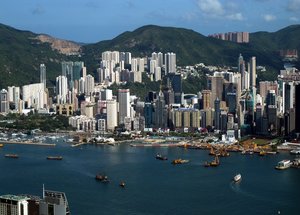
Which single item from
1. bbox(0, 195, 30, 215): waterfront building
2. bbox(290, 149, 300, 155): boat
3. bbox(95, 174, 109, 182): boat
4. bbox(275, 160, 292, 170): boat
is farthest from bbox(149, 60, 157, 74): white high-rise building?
bbox(0, 195, 30, 215): waterfront building

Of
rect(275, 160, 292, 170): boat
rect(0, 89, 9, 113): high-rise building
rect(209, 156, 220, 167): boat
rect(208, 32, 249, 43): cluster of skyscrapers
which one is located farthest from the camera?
rect(208, 32, 249, 43): cluster of skyscrapers

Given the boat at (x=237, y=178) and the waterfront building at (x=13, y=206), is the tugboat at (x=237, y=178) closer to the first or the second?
the boat at (x=237, y=178)

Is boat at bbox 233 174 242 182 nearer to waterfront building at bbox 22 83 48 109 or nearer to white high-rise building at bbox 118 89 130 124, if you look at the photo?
white high-rise building at bbox 118 89 130 124

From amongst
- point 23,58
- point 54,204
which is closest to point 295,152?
point 54,204

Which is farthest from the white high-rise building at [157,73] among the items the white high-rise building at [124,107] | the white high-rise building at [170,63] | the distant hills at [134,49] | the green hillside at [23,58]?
the white high-rise building at [124,107]

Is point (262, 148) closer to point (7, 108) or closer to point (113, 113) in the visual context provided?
point (113, 113)
